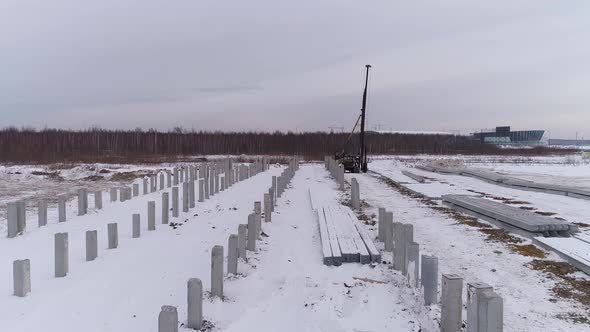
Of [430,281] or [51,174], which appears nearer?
[430,281]

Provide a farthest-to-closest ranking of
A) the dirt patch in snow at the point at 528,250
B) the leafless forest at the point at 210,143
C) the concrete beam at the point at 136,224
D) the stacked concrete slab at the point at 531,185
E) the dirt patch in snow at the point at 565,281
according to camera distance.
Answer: the leafless forest at the point at 210,143
the stacked concrete slab at the point at 531,185
the concrete beam at the point at 136,224
the dirt patch in snow at the point at 528,250
the dirt patch in snow at the point at 565,281

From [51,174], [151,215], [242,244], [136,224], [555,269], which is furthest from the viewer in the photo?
[51,174]

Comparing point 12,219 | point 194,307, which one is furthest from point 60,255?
point 12,219

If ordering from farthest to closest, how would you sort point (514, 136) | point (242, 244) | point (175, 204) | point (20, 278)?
1. point (514, 136)
2. point (175, 204)
3. point (242, 244)
4. point (20, 278)

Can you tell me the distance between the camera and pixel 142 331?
4.94 m

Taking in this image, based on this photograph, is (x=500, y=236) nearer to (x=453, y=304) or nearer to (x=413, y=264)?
(x=413, y=264)

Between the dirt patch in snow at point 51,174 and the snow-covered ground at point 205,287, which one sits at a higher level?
the snow-covered ground at point 205,287

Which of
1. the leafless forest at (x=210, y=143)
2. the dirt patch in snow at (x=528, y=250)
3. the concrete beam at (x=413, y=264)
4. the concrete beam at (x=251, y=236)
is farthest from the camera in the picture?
the leafless forest at (x=210, y=143)

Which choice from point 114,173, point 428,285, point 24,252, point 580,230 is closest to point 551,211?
point 580,230

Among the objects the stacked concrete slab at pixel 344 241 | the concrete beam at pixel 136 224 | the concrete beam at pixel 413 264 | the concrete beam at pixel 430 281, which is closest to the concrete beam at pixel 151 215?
the concrete beam at pixel 136 224

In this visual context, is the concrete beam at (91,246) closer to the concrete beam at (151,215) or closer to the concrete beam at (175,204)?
the concrete beam at (151,215)

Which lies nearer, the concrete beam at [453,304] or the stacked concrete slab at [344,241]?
the concrete beam at [453,304]

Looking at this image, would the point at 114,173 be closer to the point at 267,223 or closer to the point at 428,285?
the point at 267,223

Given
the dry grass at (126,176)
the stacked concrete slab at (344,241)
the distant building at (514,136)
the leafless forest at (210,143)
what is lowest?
the dry grass at (126,176)
